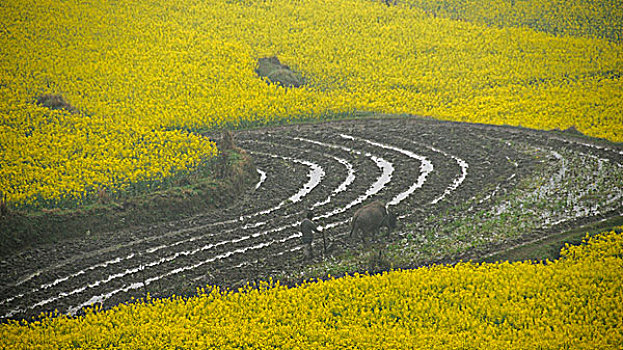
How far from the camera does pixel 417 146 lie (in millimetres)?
27875

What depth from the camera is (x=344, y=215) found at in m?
19.4

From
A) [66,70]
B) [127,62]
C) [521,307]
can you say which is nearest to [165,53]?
[127,62]

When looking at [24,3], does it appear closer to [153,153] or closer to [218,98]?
[218,98]

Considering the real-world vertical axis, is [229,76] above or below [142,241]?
above

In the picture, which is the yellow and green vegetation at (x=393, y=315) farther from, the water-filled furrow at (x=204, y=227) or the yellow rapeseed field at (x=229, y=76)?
the yellow rapeseed field at (x=229, y=76)

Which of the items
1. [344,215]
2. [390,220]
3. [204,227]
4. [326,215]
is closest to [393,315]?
[390,220]

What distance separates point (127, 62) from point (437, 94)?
20.0m

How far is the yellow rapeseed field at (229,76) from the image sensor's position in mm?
25250

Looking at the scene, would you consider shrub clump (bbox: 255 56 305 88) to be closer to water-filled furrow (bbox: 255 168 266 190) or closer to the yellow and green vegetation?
water-filled furrow (bbox: 255 168 266 190)

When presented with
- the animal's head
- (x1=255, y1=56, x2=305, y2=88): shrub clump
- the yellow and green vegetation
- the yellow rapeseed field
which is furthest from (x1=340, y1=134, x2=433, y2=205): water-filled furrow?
(x1=255, y1=56, x2=305, y2=88): shrub clump

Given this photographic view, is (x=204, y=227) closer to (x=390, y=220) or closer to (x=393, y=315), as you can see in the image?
(x=390, y=220)

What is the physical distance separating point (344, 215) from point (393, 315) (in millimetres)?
6743

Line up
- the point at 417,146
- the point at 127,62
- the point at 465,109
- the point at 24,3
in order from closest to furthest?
1. the point at 417,146
2. the point at 465,109
3. the point at 127,62
4. the point at 24,3

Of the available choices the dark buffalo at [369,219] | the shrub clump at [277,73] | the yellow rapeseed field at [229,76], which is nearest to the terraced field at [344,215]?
the dark buffalo at [369,219]
